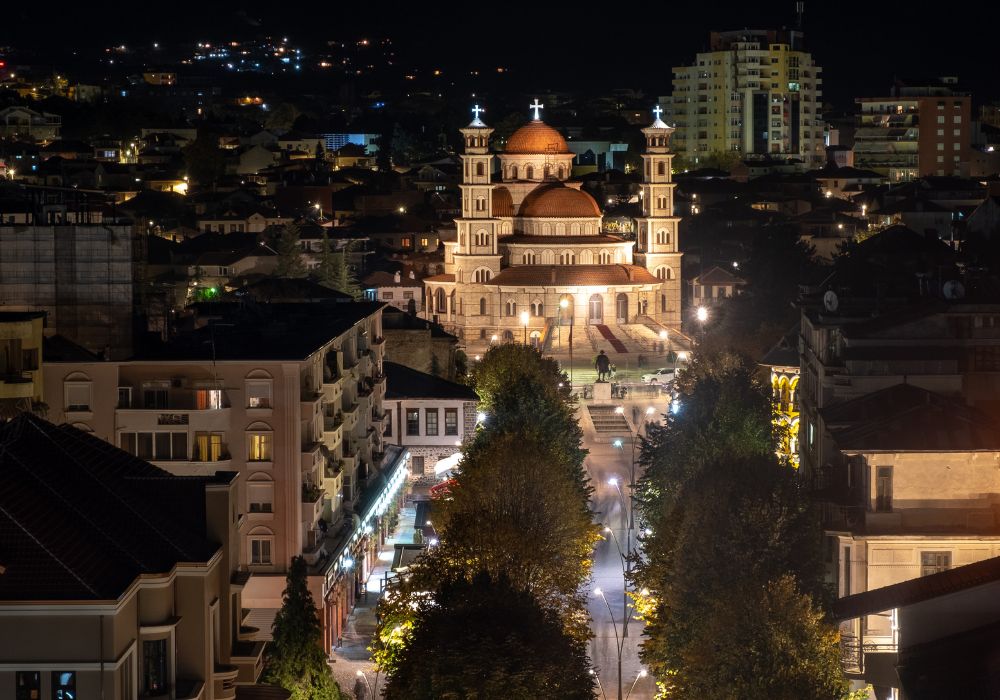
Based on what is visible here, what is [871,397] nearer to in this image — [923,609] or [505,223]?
[923,609]

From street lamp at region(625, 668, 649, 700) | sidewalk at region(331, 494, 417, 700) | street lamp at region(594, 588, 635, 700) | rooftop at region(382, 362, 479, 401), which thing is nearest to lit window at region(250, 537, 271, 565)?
sidewalk at region(331, 494, 417, 700)

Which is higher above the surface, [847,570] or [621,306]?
[621,306]

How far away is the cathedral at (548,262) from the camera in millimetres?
114750

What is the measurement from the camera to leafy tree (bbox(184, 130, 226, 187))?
156 metres

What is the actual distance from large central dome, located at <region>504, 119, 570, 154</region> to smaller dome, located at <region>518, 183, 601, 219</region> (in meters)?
6.27

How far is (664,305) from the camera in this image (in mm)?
118438

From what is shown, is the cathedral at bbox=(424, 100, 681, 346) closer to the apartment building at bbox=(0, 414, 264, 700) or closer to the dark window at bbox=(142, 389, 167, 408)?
the dark window at bbox=(142, 389, 167, 408)

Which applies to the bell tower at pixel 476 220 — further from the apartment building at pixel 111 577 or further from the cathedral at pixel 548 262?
the apartment building at pixel 111 577

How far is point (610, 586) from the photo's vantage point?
51938mm

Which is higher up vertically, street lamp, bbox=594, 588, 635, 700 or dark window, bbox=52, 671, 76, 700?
dark window, bbox=52, 671, 76, 700

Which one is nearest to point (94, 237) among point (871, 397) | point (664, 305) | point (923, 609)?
point (871, 397)

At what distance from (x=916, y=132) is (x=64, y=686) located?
170m

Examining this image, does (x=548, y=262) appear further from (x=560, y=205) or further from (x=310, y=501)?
(x=310, y=501)

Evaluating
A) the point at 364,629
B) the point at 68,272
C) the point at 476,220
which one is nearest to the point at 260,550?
the point at 364,629
